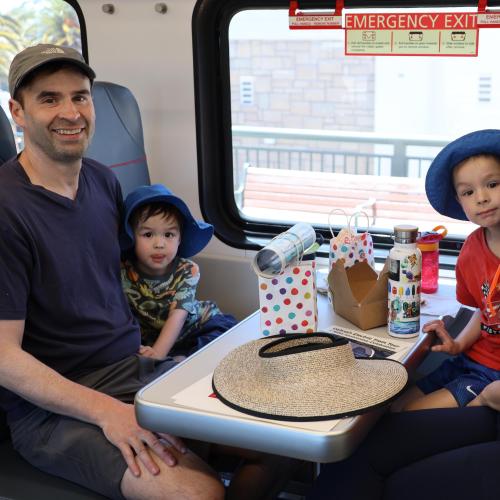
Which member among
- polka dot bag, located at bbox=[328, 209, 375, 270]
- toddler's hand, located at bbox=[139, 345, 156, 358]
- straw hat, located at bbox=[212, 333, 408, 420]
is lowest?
toddler's hand, located at bbox=[139, 345, 156, 358]

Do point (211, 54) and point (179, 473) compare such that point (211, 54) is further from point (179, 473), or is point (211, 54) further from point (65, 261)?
point (179, 473)

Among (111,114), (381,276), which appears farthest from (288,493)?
(111,114)

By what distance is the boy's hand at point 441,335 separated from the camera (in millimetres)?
2229

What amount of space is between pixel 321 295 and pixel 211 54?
1219 millimetres

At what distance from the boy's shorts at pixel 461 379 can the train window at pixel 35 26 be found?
207 centimetres

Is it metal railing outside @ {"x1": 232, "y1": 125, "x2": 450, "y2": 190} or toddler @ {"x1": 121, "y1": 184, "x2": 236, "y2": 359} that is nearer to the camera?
toddler @ {"x1": 121, "y1": 184, "x2": 236, "y2": 359}

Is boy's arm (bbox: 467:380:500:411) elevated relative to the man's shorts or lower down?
elevated

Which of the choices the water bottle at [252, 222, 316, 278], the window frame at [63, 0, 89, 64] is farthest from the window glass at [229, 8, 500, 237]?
the water bottle at [252, 222, 316, 278]

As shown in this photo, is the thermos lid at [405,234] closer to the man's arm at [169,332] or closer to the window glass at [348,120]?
the man's arm at [169,332]

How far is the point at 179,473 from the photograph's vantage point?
6.72 feet

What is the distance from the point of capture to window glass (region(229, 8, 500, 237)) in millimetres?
6145

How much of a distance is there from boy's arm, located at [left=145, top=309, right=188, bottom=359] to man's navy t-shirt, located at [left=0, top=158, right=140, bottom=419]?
0.72ft

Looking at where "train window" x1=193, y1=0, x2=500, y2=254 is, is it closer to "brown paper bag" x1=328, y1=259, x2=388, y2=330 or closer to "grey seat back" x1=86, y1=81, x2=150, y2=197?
"grey seat back" x1=86, y1=81, x2=150, y2=197

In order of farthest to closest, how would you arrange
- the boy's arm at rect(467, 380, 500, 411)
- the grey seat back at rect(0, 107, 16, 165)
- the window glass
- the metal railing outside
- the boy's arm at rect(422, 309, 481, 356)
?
the metal railing outside < the window glass < the grey seat back at rect(0, 107, 16, 165) < the boy's arm at rect(422, 309, 481, 356) < the boy's arm at rect(467, 380, 500, 411)
